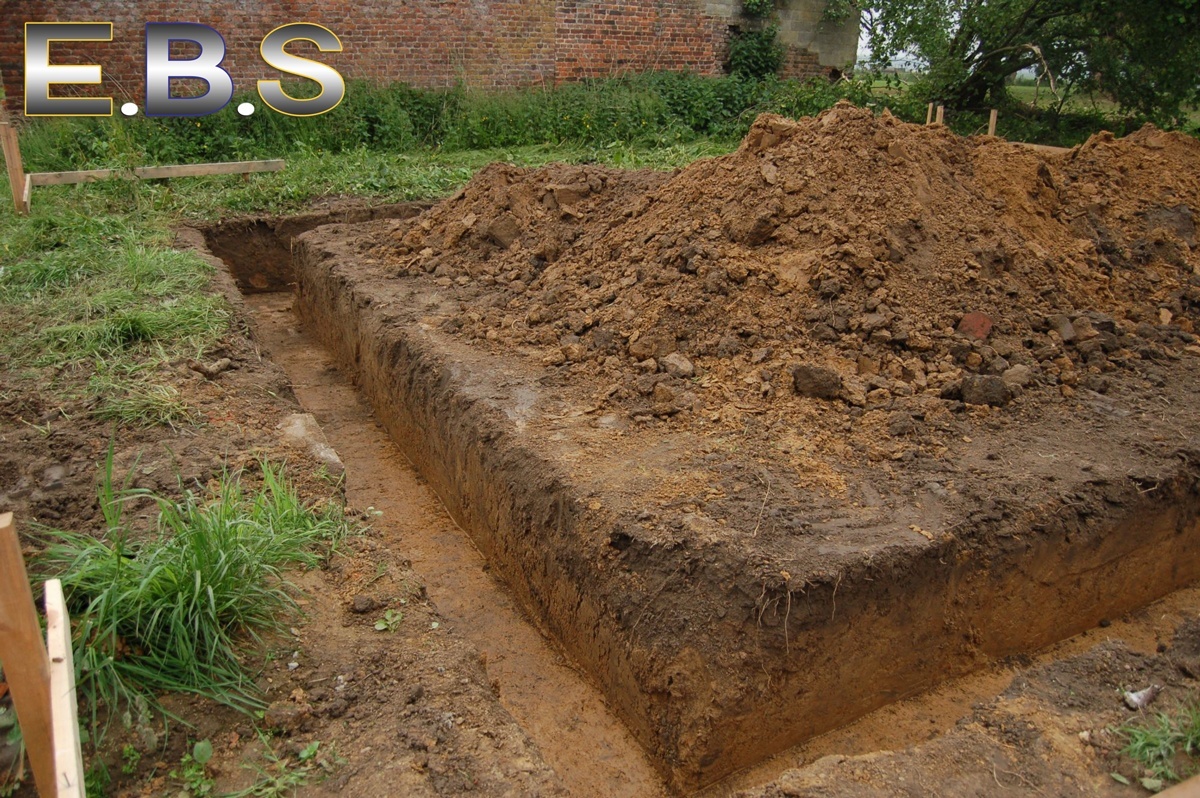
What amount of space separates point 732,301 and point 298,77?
8922mm

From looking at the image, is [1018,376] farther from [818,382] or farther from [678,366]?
[678,366]

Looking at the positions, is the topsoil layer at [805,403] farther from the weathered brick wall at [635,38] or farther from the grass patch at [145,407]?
the weathered brick wall at [635,38]

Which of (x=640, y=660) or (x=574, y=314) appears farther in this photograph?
(x=574, y=314)

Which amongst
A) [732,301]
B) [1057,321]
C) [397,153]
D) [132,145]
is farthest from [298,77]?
[1057,321]

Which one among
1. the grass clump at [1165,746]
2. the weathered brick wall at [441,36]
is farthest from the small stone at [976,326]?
the weathered brick wall at [441,36]

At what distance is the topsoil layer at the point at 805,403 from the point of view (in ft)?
10.9

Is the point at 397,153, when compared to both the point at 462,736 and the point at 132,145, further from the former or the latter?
the point at 462,736

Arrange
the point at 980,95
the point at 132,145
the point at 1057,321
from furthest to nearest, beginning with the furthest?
1. the point at 980,95
2. the point at 132,145
3. the point at 1057,321

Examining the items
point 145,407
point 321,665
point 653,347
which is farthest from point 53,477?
point 653,347

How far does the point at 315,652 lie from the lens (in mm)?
2893

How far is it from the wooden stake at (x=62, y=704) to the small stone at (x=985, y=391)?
3.90 metres

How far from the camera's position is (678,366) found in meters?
4.71

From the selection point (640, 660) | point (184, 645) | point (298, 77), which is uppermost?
point (298, 77)

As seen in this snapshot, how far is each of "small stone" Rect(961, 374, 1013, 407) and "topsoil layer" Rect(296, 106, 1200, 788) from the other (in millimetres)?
11
